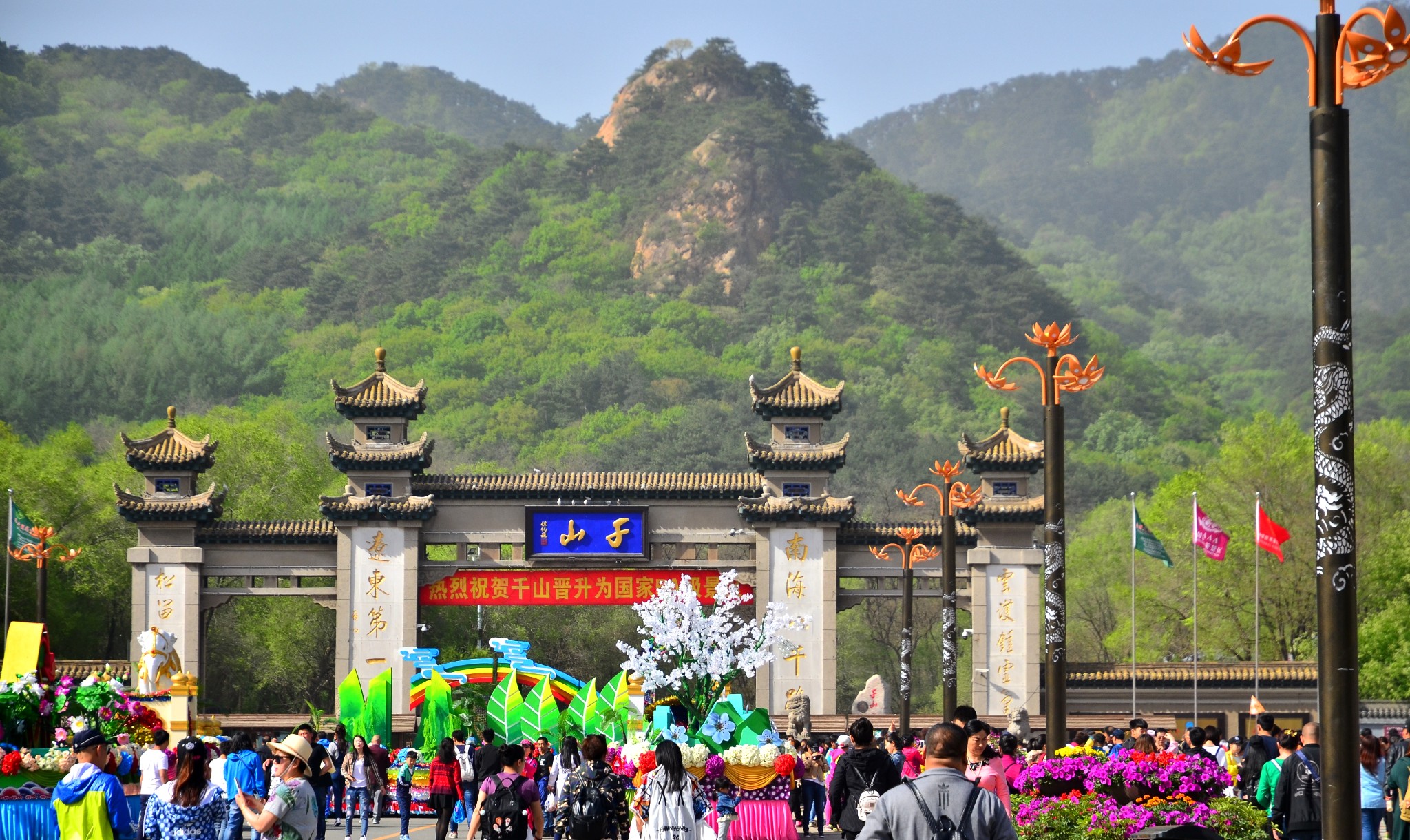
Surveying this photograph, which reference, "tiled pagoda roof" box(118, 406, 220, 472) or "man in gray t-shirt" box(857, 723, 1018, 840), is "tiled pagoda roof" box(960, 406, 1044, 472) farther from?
"man in gray t-shirt" box(857, 723, 1018, 840)

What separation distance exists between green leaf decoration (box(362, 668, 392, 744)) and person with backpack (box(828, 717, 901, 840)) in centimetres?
2035

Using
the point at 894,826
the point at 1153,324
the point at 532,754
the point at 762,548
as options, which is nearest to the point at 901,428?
the point at 1153,324

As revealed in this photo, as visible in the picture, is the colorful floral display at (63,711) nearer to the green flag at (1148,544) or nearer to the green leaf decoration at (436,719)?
the green leaf decoration at (436,719)

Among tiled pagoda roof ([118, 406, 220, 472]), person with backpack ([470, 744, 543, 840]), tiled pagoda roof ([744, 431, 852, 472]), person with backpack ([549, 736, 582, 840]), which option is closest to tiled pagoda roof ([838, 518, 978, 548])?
tiled pagoda roof ([744, 431, 852, 472])

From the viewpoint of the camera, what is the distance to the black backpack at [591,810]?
14.3 metres

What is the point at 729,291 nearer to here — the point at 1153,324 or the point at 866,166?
the point at 866,166

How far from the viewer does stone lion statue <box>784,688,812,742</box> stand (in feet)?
118

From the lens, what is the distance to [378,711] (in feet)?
113

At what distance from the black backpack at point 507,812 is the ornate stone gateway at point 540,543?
24.4m

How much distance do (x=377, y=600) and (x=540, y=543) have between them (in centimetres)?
371

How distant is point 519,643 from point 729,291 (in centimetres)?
9060

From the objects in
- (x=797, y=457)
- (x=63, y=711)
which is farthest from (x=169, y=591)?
(x=63, y=711)

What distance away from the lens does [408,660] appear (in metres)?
38.1

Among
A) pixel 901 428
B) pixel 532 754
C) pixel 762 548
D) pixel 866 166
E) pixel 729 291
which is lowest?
pixel 532 754
